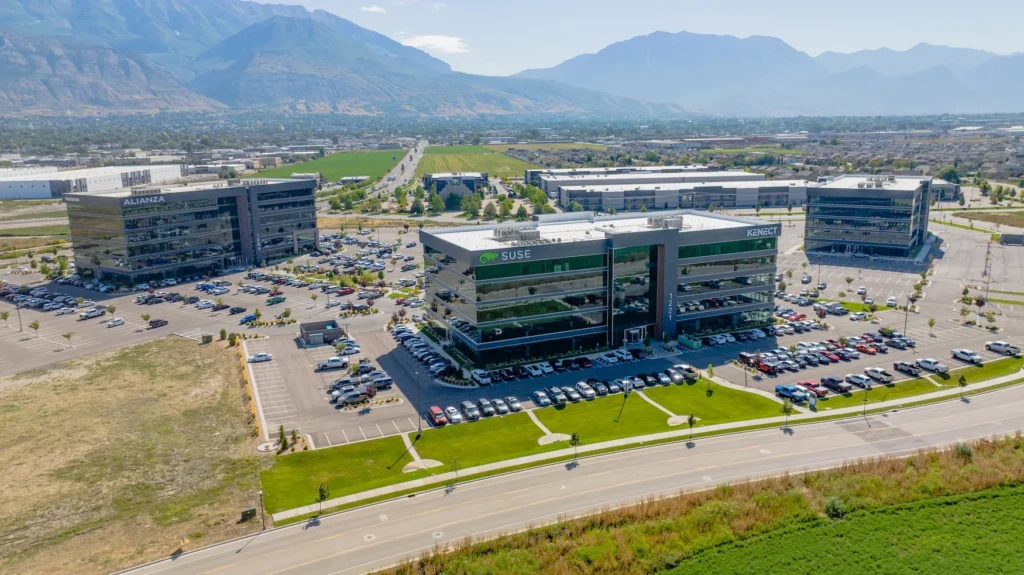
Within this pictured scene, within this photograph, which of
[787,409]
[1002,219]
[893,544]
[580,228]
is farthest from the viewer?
[1002,219]

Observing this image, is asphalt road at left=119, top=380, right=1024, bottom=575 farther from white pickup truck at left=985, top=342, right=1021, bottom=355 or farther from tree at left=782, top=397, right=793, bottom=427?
white pickup truck at left=985, top=342, right=1021, bottom=355

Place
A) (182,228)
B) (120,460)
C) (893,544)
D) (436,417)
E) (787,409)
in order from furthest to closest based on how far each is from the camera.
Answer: (182,228) < (436,417) < (787,409) < (120,460) < (893,544)

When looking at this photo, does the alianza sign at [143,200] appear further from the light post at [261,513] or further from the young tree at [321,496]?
the young tree at [321,496]

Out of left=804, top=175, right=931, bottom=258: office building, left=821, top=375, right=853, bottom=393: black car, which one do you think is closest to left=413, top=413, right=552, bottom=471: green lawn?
left=821, top=375, right=853, bottom=393: black car

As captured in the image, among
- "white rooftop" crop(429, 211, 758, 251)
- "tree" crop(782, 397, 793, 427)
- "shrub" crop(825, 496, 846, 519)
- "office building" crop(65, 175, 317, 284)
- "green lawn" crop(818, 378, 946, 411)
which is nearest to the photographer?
"shrub" crop(825, 496, 846, 519)

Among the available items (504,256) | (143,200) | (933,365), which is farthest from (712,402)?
(143,200)

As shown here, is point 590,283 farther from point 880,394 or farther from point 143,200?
point 143,200

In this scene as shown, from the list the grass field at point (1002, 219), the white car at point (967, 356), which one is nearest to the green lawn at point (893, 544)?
the white car at point (967, 356)
